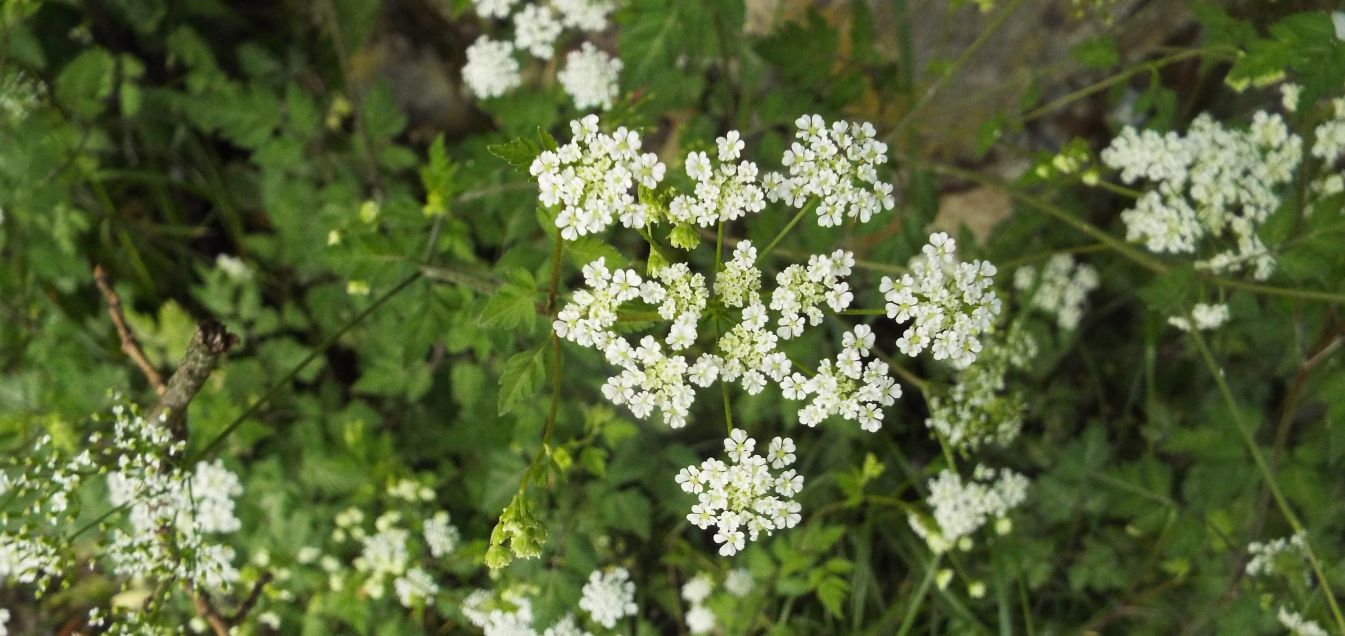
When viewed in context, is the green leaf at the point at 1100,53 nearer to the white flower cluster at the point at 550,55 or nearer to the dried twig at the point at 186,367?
the white flower cluster at the point at 550,55

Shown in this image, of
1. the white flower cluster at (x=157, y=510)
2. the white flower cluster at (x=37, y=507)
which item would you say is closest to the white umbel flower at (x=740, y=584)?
the white flower cluster at (x=157, y=510)

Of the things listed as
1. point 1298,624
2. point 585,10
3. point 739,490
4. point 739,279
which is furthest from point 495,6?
point 1298,624

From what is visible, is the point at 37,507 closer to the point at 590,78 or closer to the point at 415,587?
the point at 415,587

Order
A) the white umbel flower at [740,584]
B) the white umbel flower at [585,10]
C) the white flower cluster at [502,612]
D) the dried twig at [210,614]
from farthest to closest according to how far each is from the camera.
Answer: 1. the white umbel flower at [740,584]
2. the white umbel flower at [585,10]
3. the white flower cluster at [502,612]
4. the dried twig at [210,614]

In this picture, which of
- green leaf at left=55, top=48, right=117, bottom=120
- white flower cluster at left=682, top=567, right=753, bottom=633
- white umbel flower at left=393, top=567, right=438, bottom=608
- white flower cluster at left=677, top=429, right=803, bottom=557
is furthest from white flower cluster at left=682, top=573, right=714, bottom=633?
green leaf at left=55, top=48, right=117, bottom=120

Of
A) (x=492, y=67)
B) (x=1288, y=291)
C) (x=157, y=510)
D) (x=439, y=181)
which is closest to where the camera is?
(x=157, y=510)
